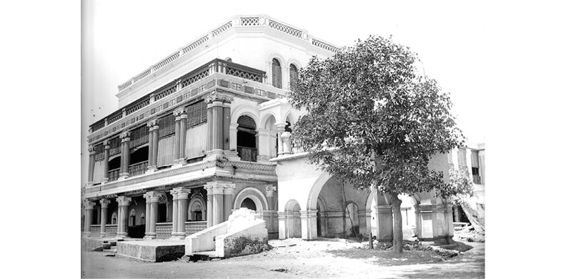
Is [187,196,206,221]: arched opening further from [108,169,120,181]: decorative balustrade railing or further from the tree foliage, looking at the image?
the tree foliage

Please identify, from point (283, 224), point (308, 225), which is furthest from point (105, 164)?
point (308, 225)

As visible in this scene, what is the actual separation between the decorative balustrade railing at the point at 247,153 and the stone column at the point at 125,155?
154 centimetres

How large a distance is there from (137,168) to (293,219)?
2070mm

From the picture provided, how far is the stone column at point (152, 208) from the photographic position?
22.1 feet

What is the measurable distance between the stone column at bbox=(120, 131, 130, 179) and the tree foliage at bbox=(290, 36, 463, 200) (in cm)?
249

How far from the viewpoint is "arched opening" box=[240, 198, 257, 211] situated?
6438 mm

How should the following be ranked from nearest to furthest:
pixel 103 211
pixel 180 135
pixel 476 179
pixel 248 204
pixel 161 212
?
1. pixel 476 179
2. pixel 248 204
3. pixel 180 135
4. pixel 161 212
5. pixel 103 211

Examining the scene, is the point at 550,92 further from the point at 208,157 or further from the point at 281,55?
the point at 208,157

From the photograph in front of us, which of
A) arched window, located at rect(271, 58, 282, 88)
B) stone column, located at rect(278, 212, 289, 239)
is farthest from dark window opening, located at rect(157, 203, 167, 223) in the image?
arched window, located at rect(271, 58, 282, 88)

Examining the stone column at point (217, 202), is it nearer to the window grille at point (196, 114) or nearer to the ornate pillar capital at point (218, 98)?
the window grille at point (196, 114)

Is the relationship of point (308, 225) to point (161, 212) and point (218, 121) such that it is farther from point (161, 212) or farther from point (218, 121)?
point (161, 212)

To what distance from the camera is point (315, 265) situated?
5840 mm

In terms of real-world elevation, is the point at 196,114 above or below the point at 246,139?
above

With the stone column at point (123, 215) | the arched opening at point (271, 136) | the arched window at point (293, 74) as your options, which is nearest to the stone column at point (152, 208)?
the stone column at point (123, 215)
